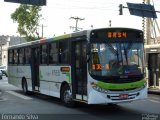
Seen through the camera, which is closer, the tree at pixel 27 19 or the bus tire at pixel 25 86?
the bus tire at pixel 25 86

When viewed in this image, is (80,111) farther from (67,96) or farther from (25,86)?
(25,86)

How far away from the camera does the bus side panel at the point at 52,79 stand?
16.1m

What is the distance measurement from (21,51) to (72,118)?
1042cm

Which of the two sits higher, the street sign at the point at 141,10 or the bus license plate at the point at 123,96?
the street sign at the point at 141,10

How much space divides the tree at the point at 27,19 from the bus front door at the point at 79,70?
42.3 m

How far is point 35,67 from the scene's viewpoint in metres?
19.9

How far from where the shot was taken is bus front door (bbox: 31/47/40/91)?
19.5 metres

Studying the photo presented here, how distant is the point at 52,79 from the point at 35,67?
2755 mm

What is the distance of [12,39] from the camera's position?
108812 millimetres

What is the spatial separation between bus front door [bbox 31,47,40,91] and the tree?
36869 mm

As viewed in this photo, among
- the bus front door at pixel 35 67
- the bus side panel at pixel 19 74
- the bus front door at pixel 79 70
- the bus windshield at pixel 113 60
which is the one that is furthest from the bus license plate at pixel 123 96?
the bus side panel at pixel 19 74

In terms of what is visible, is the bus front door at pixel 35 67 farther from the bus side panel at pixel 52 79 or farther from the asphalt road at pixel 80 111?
the asphalt road at pixel 80 111

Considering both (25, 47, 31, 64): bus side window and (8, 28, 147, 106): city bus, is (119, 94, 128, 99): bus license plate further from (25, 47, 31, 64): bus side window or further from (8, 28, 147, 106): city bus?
(25, 47, 31, 64): bus side window

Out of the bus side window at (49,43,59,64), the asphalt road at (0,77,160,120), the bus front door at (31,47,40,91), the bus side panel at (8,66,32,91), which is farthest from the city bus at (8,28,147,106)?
the bus side panel at (8,66,32,91)
